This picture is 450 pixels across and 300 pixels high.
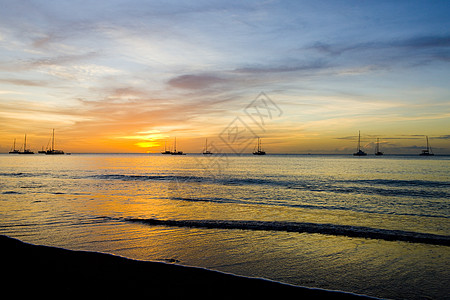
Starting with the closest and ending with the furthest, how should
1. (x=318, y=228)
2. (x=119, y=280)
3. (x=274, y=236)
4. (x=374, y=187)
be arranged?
(x=119, y=280), (x=274, y=236), (x=318, y=228), (x=374, y=187)

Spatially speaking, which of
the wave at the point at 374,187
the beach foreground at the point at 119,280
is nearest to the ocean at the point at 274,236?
the beach foreground at the point at 119,280

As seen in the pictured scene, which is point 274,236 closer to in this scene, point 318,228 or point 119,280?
point 318,228

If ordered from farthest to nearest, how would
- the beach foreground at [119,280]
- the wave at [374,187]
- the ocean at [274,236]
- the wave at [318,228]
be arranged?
the wave at [374,187]
the wave at [318,228]
the ocean at [274,236]
the beach foreground at [119,280]

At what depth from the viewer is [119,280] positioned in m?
6.27

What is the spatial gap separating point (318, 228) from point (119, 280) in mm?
9204

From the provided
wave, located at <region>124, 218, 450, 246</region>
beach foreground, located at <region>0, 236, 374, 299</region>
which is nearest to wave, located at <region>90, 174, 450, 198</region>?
wave, located at <region>124, 218, 450, 246</region>

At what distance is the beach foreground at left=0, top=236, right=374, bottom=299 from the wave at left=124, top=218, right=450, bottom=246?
589 centimetres

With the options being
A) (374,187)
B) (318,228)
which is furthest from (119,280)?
(374,187)

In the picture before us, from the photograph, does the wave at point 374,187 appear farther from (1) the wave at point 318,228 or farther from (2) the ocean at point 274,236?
(1) the wave at point 318,228

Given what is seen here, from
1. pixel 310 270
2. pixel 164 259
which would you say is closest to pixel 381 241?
pixel 310 270

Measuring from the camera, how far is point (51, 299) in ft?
17.2

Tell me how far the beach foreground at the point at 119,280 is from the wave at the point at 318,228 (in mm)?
5890

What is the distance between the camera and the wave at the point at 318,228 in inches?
443

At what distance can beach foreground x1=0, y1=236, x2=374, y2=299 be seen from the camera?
5.70 metres
